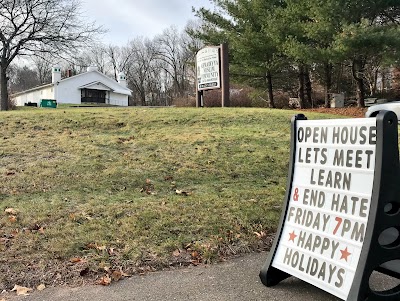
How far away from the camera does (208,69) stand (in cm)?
1571

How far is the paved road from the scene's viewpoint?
281 cm

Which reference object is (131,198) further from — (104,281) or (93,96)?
(93,96)

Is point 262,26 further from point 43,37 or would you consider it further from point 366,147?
point 366,147

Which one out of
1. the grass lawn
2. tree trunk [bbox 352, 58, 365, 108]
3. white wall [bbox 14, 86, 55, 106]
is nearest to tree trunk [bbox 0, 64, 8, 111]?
the grass lawn

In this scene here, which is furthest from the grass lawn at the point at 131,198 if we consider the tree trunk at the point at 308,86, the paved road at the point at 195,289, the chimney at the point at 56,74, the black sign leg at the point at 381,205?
the chimney at the point at 56,74

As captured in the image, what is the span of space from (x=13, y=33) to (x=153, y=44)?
2021 inches

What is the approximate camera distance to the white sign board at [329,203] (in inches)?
97.1

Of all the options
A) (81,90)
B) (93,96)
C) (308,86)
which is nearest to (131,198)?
(308,86)

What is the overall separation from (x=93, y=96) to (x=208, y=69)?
42485 millimetres

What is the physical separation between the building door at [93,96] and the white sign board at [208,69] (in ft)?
136

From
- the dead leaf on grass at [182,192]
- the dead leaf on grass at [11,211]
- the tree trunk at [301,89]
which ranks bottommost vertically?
the dead leaf on grass at [11,211]

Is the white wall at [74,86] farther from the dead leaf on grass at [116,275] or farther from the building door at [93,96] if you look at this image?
the dead leaf on grass at [116,275]

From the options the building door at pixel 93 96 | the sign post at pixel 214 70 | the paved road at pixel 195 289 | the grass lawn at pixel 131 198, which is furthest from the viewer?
the building door at pixel 93 96

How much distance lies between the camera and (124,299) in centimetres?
280
